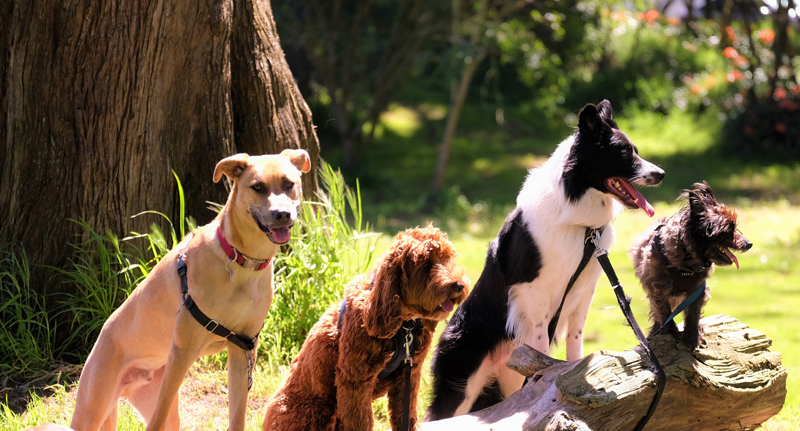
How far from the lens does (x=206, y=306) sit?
2828 millimetres

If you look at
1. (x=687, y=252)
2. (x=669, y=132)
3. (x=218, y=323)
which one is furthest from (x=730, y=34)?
(x=218, y=323)

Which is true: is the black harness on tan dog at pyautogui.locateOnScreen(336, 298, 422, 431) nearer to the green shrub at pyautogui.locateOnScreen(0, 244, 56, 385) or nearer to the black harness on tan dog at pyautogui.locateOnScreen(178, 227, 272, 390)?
the black harness on tan dog at pyautogui.locateOnScreen(178, 227, 272, 390)

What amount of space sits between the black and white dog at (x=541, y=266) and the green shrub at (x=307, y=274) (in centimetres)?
122

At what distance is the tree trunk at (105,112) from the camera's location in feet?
13.9

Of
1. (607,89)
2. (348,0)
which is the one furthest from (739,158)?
(348,0)

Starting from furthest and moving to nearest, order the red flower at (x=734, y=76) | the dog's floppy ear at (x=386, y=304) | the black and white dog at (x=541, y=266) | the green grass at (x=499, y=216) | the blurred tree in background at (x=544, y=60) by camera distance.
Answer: the red flower at (x=734, y=76), the blurred tree in background at (x=544, y=60), the green grass at (x=499, y=216), the black and white dog at (x=541, y=266), the dog's floppy ear at (x=386, y=304)

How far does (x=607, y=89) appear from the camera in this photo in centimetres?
1448

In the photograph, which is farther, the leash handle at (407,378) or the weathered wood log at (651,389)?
the weathered wood log at (651,389)

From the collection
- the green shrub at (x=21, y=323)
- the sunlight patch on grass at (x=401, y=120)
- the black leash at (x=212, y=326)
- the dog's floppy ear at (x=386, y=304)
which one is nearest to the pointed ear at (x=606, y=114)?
the dog's floppy ear at (x=386, y=304)

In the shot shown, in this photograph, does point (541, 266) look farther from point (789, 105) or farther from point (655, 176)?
point (789, 105)

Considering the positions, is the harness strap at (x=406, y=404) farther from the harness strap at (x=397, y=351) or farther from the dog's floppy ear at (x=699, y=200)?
the dog's floppy ear at (x=699, y=200)

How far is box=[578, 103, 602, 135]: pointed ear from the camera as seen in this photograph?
10.5ft

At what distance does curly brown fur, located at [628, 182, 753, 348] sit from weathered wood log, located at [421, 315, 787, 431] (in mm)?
165

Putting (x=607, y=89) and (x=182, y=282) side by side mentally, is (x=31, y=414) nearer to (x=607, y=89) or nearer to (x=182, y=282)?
(x=182, y=282)
